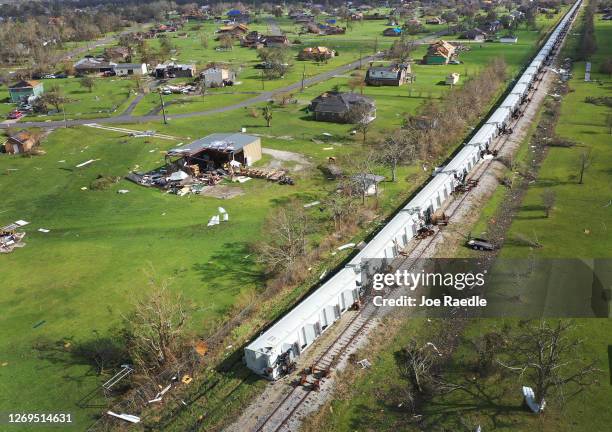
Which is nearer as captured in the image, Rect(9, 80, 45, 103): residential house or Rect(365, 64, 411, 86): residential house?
Rect(9, 80, 45, 103): residential house

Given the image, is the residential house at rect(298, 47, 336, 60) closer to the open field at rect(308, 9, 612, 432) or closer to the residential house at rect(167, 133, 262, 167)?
the residential house at rect(167, 133, 262, 167)

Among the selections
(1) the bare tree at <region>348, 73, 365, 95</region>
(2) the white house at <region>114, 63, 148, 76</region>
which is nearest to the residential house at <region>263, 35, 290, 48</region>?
(2) the white house at <region>114, 63, 148, 76</region>

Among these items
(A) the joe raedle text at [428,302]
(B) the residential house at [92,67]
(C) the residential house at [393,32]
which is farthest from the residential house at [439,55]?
(A) the joe raedle text at [428,302]

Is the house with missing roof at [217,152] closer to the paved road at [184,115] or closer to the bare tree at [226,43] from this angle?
the paved road at [184,115]

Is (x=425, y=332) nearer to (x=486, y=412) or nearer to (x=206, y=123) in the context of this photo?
(x=486, y=412)

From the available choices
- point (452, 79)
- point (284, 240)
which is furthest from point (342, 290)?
point (452, 79)

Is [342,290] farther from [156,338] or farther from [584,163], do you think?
[584,163]

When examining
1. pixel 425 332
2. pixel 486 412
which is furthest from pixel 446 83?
pixel 486 412
